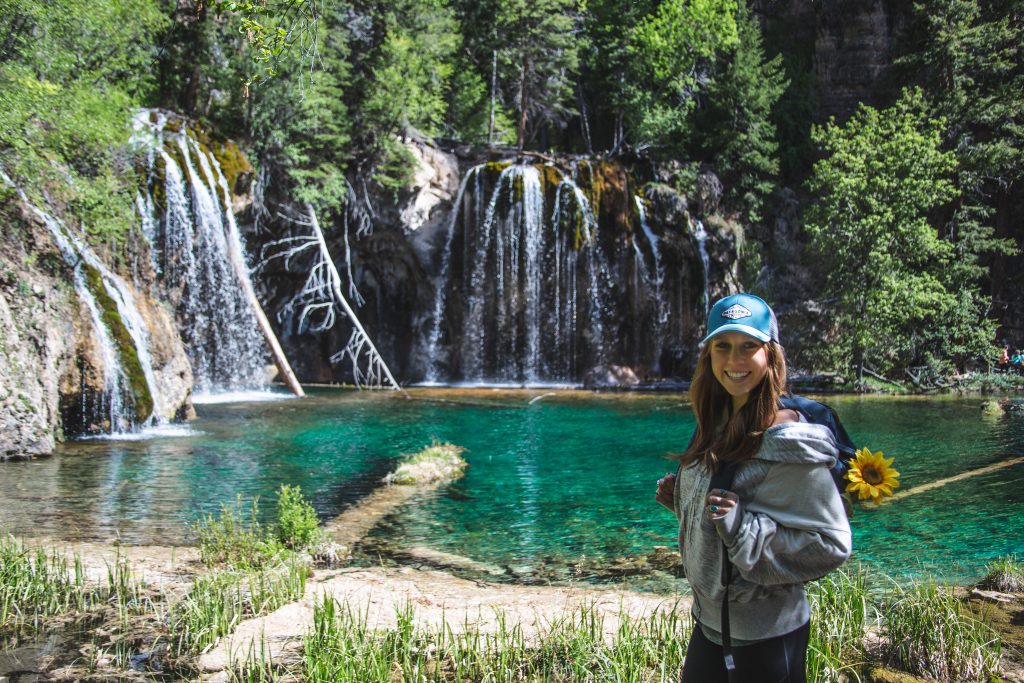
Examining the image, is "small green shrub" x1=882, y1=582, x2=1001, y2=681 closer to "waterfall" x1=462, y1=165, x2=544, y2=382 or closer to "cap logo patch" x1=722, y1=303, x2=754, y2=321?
"cap logo patch" x1=722, y1=303, x2=754, y2=321

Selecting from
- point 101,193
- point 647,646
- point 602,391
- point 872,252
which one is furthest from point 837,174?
point 647,646

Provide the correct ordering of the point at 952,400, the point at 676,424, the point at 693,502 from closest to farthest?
the point at 693,502 < the point at 676,424 < the point at 952,400

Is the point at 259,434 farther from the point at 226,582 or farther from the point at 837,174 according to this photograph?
the point at 837,174

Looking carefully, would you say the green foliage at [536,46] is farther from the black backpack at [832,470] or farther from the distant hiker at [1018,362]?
the black backpack at [832,470]

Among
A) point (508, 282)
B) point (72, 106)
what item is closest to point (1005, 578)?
point (72, 106)

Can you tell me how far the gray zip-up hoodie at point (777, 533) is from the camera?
196cm

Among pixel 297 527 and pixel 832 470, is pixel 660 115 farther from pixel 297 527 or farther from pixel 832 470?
pixel 832 470

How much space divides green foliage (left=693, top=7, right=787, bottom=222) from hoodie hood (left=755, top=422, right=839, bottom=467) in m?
27.2

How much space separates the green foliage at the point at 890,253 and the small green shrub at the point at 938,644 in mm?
17480

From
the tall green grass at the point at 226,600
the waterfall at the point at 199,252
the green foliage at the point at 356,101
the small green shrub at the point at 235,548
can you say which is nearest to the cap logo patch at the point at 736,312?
the tall green grass at the point at 226,600

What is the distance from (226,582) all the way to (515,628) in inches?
86.8

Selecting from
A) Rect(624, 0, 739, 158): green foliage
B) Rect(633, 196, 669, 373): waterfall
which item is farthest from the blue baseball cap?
Rect(624, 0, 739, 158): green foliage

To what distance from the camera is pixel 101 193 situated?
1396 cm

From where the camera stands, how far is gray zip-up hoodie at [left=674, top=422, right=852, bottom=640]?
1959 mm
